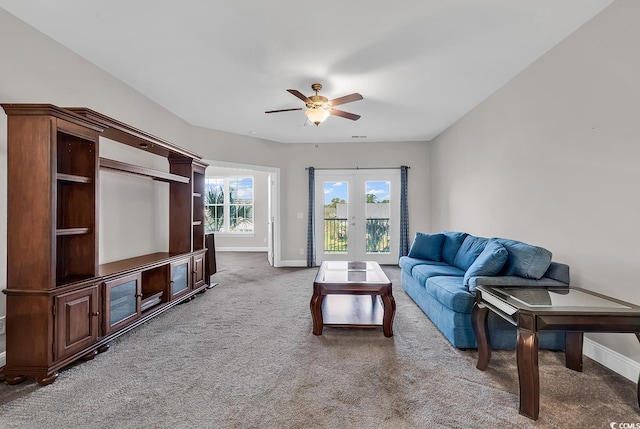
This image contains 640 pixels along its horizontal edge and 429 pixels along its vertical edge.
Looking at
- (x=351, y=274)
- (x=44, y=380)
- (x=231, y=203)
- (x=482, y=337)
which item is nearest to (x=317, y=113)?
(x=351, y=274)

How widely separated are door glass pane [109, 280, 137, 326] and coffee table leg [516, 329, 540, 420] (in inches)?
A: 128

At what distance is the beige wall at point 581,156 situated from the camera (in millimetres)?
2092

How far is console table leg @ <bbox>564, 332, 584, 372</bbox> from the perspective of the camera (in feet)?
7.07

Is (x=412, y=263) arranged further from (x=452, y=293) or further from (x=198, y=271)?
(x=198, y=271)

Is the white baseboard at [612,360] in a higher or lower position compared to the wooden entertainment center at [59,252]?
lower

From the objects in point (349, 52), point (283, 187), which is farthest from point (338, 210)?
point (349, 52)

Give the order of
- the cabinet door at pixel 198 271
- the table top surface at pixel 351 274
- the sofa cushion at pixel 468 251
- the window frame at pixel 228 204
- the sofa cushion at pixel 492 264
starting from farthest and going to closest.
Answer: the window frame at pixel 228 204
the cabinet door at pixel 198 271
the sofa cushion at pixel 468 251
the table top surface at pixel 351 274
the sofa cushion at pixel 492 264

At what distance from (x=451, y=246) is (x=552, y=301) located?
7.36ft

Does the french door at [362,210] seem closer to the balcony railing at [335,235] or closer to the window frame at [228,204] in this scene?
the balcony railing at [335,235]

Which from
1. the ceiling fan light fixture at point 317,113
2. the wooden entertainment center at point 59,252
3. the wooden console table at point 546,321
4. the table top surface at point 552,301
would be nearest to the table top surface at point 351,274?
the table top surface at point 552,301

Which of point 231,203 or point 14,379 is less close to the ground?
point 231,203

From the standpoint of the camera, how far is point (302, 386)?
2.01 meters

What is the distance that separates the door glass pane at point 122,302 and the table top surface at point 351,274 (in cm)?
188

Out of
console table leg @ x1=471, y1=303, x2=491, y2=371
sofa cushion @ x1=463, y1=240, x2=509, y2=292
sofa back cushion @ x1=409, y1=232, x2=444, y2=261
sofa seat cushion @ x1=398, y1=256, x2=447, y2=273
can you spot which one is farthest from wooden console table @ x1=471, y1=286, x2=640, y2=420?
sofa back cushion @ x1=409, y1=232, x2=444, y2=261
